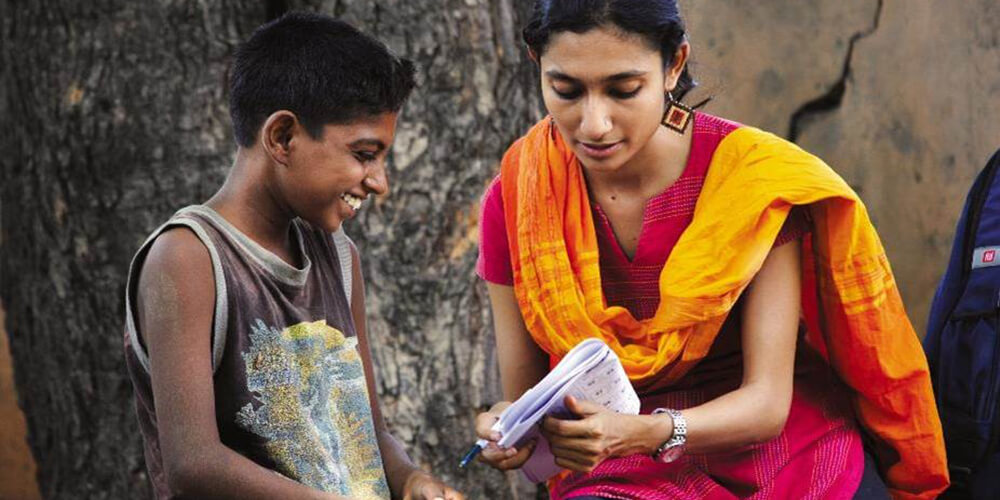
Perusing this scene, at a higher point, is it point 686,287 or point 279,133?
point 279,133

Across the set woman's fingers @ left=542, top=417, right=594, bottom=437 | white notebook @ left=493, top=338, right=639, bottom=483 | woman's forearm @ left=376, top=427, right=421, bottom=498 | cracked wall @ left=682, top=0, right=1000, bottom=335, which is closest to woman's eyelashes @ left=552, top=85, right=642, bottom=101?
white notebook @ left=493, top=338, right=639, bottom=483

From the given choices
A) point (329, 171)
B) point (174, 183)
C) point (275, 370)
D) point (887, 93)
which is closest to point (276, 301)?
point (275, 370)

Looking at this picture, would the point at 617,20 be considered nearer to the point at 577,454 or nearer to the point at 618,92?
the point at 618,92

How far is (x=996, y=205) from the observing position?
3014 millimetres

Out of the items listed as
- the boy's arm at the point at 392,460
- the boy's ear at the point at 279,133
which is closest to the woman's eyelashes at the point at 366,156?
the boy's ear at the point at 279,133

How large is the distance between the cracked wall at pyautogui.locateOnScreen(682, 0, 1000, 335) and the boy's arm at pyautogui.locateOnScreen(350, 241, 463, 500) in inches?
66.8

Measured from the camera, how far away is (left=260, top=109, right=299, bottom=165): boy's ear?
2432 mm

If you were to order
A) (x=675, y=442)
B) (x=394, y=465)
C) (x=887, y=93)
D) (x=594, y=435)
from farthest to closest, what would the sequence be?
(x=887, y=93) → (x=394, y=465) → (x=675, y=442) → (x=594, y=435)

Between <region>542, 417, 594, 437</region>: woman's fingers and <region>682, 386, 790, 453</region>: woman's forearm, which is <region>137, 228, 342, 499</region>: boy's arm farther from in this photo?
<region>682, 386, 790, 453</region>: woman's forearm

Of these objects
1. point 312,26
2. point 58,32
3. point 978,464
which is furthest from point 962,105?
point 58,32

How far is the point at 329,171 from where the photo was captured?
2438 millimetres

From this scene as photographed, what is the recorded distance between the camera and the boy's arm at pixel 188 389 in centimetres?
223

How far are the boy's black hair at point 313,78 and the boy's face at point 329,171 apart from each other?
0.02m

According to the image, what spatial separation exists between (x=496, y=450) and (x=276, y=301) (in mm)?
455
